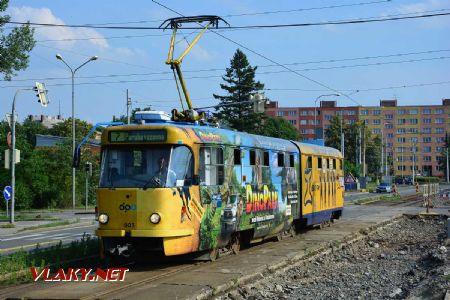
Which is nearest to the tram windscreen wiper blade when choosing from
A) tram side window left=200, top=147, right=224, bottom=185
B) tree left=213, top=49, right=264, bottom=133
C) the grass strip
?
tram side window left=200, top=147, right=224, bottom=185

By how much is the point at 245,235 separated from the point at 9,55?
7.13 metres

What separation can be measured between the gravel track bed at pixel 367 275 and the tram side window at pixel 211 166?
2.40 m

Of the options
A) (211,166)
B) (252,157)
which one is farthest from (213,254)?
(252,157)

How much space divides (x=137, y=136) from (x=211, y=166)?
1821 millimetres

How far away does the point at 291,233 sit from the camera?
19.5m

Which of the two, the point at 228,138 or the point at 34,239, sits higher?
the point at 228,138

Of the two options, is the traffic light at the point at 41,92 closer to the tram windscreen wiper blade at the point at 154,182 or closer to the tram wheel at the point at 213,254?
the tram wheel at the point at 213,254

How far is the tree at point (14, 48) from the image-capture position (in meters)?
14.3

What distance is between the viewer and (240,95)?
79.7 metres

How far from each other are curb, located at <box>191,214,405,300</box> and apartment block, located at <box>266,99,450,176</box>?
419ft

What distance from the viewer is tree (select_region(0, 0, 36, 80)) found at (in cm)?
1427

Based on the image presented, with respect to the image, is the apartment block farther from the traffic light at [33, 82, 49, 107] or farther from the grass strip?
the grass strip

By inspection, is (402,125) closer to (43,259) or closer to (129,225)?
(43,259)

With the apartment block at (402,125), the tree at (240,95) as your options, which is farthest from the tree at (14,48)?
the apartment block at (402,125)
